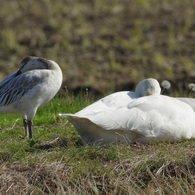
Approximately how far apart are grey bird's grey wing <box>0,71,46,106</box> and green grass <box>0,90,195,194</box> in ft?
2.78

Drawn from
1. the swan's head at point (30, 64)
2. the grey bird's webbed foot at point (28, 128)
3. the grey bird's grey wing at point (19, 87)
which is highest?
the swan's head at point (30, 64)

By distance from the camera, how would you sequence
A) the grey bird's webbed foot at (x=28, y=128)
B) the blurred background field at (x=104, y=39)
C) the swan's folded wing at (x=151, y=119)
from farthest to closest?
1. the blurred background field at (x=104, y=39)
2. the grey bird's webbed foot at (x=28, y=128)
3. the swan's folded wing at (x=151, y=119)

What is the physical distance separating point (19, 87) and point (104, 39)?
6034mm

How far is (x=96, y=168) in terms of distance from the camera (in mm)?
4344

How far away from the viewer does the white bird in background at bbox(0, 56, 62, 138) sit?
576 cm

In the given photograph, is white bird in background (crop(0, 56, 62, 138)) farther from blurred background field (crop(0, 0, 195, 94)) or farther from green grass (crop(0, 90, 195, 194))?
blurred background field (crop(0, 0, 195, 94))

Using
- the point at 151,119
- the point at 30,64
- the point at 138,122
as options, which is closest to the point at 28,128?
the point at 30,64

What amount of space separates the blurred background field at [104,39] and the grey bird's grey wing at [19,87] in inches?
123

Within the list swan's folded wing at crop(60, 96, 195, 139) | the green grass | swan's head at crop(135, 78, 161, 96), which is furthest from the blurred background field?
the green grass

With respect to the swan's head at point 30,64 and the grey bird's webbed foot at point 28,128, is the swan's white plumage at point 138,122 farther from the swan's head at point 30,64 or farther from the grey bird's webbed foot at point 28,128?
the swan's head at point 30,64

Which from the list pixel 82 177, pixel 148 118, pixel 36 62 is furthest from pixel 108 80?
pixel 82 177

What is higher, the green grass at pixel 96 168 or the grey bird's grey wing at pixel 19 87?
the grey bird's grey wing at pixel 19 87

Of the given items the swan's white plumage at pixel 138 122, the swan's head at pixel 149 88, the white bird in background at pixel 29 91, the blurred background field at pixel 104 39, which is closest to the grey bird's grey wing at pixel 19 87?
the white bird in background at pixel 29 91

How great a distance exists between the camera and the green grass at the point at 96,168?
13.5ft
